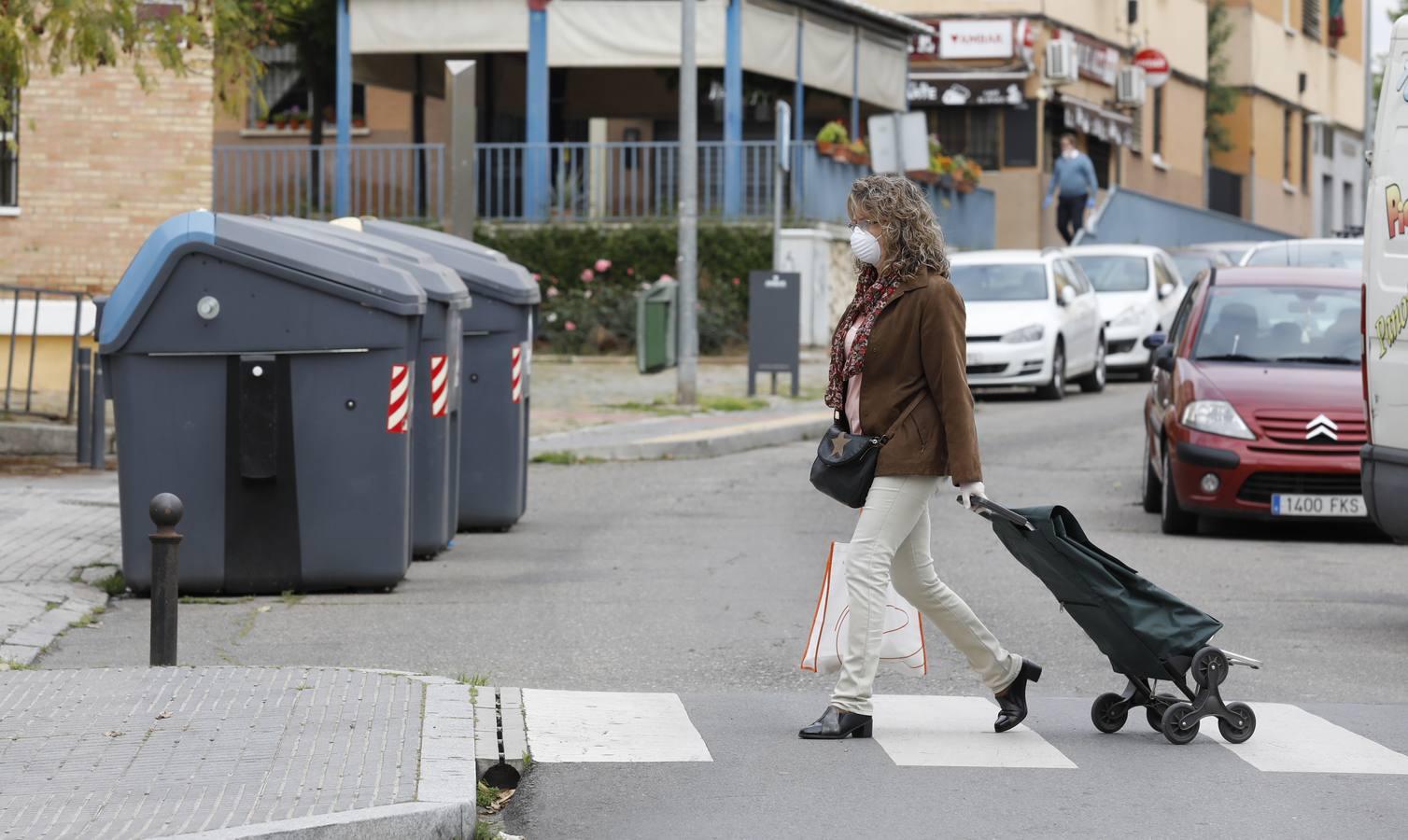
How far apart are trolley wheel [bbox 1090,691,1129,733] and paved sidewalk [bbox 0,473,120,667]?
389 centimetres

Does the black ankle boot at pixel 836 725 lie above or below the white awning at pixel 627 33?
below

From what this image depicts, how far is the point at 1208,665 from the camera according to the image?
6875 millimetres

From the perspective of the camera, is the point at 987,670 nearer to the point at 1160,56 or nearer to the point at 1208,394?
the point at 1208,394

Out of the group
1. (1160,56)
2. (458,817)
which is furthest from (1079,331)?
(1160,56)

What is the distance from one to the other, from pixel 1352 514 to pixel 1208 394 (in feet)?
3.42

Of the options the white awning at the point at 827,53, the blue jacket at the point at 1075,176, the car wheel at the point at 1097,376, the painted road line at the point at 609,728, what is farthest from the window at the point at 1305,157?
the painted road line at the point at 609,728

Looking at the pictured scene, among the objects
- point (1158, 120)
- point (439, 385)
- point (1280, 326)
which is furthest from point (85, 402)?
point (1158, 120)

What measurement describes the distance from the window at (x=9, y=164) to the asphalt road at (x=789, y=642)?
7877 millimetres

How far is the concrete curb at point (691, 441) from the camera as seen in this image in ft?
57.5

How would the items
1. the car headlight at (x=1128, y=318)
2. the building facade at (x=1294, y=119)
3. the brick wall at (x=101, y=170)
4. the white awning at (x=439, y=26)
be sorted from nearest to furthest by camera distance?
the brick wall at (x=101, y=170)
the car headlight at (x=1128, y=318)
the white awning at (x=439, y=26)
the building facade at (x=1294, y=119)

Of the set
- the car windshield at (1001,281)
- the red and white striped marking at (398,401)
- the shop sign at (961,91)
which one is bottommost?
the red and white striped marking at (398,401)

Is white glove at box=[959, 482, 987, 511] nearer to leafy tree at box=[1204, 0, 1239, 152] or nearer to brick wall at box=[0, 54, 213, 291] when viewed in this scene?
brick wall at box=[0, 54, 213, 291]

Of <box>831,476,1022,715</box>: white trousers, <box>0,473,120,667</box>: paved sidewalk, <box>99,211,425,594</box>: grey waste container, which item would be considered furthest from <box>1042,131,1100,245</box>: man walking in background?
<box>831,476,1022,715</box>: white trousers

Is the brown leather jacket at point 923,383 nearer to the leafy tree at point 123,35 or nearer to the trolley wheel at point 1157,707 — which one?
the trolley wheel at point 1157,707
